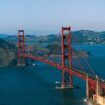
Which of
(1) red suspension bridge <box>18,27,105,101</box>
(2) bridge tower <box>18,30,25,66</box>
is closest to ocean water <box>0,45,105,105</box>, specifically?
(1) red suspension bridge <box>18,27,105,101</box>

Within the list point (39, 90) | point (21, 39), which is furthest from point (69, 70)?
point (21, 39)

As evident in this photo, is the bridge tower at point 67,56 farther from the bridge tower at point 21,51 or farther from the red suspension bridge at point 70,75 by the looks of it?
the bridge tower at point 21,51

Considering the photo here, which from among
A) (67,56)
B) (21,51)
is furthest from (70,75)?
(21,51)

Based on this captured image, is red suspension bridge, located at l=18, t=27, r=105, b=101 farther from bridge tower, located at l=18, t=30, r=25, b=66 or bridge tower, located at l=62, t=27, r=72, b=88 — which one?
bridge tower, located at l=18, t=30, r=25, b=66

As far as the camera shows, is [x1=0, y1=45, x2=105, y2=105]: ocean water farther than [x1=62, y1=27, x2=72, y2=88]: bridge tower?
No

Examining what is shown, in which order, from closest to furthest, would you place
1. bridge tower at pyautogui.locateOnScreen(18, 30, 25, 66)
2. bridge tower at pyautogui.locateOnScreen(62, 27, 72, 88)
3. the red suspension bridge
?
the red suspension bridge, bridge tower at pyautogui.locateOnScreen(62, 27, 72, 88), bridge tower at pyautogui.locateOnScreen(18, 30, 25, 66)

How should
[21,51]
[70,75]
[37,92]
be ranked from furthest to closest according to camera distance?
1. [21,51]
2. [70,75]
3. [37,92]

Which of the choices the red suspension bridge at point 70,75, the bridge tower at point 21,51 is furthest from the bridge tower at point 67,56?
the bridge tower at point 21,51

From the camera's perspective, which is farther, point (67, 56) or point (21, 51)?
point (21, 51)

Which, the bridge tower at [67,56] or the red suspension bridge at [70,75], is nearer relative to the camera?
the red suspension bridge at [70,75]

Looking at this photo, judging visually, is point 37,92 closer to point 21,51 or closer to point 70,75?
point 70,75

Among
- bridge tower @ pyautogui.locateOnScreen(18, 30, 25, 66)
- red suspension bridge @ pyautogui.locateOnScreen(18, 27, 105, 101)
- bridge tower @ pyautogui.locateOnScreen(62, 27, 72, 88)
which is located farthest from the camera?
bridge tower @ pyautogui.locateOnScreen(18, 30, 25, 66)

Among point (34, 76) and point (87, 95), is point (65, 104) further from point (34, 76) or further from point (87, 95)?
point (34, 76)
